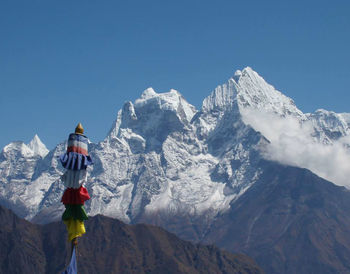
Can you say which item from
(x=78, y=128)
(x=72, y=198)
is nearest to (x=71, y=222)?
(x=72, y=198)

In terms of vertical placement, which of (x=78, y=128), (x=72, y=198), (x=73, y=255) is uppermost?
(x=78, y=128)

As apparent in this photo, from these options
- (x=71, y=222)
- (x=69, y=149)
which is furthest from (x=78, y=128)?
(x=71, y=222)

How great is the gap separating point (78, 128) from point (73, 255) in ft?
42.9

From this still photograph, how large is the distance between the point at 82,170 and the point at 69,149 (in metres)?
2.69

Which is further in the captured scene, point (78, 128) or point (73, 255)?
point (78, 128)

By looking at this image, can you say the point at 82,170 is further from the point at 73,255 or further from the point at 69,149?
the point at 73,255

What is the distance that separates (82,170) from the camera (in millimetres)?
81250

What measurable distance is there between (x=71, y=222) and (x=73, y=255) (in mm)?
5626

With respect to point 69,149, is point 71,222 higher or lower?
lower

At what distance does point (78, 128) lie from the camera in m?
83.0

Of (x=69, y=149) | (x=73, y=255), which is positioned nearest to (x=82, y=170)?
(x=69, y=149)

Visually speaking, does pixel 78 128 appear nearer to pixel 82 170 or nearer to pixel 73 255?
pixel 82 170

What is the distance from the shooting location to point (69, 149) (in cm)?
8231

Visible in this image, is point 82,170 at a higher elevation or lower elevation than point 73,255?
higher
